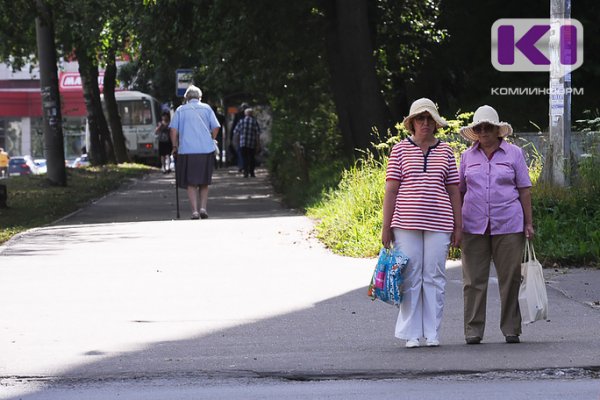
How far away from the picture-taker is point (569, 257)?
12570 mm

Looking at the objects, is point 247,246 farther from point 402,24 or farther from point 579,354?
point 402,24

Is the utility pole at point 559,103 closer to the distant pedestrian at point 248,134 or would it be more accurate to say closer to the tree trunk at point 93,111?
the distant pedestrian at point 248,134

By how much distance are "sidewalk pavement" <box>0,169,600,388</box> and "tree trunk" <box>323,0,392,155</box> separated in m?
6.24

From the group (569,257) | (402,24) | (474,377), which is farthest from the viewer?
(402,24)

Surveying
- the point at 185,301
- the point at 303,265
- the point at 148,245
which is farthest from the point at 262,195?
the point at 185,301

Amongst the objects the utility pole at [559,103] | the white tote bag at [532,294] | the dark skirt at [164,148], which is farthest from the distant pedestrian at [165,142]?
the white tote bag at [532,294]

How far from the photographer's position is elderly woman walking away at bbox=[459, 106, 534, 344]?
8.70 meters

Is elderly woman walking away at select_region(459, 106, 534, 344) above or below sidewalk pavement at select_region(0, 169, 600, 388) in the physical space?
above

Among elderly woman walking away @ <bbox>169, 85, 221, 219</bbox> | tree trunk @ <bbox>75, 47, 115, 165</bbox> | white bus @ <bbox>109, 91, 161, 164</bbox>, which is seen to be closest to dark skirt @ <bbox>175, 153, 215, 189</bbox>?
elderly woman walking away @ <bbox>169, 85, 221, 219</bbox>

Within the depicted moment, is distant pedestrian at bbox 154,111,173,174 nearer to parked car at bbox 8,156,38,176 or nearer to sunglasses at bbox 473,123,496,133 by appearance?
parked car at bbox 8,156,38,176

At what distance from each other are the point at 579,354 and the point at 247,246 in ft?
24.0

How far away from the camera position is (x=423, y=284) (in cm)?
861

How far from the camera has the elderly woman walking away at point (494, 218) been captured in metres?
8.70

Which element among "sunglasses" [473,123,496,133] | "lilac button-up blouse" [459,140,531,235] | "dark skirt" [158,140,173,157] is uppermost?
"sunglasses" [473,123,496,133]
